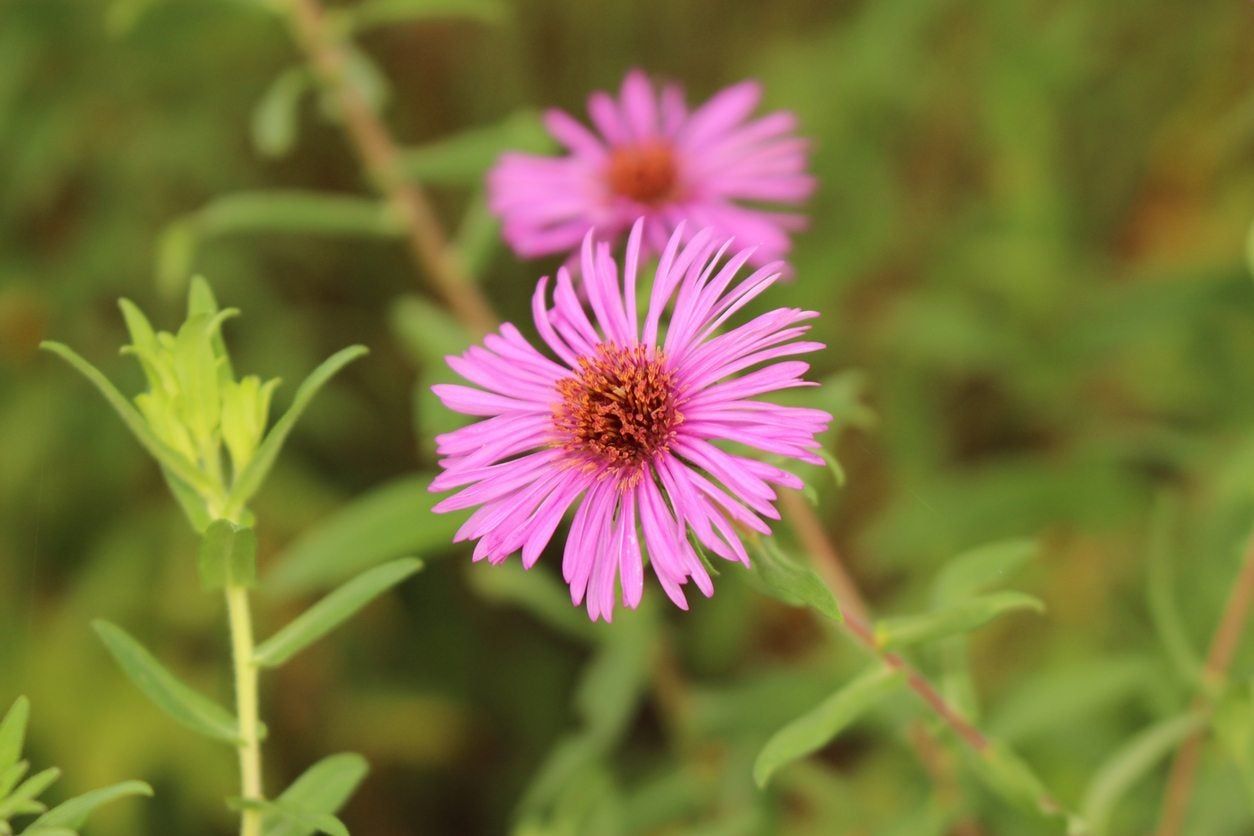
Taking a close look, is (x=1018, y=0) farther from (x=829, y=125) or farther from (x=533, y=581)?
(x=533, y=581)

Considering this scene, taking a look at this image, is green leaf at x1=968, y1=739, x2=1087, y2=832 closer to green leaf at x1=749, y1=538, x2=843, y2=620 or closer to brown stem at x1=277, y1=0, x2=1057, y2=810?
green leaf at x1=749, y1=538, x2=843, y2=620

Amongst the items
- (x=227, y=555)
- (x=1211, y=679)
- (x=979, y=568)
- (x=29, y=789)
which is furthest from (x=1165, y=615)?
(x=29, y=789)

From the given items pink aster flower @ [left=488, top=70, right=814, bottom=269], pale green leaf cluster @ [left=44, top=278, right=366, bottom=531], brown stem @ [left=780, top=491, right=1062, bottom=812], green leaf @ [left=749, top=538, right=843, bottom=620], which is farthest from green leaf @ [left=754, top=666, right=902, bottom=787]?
pink aster flower @ [left=488, top=70, right=814, bottom=269]

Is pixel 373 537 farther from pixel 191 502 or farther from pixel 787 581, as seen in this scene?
pixel 787 581

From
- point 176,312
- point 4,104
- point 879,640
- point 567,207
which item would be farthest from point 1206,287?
point 4,104

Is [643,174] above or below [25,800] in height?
above

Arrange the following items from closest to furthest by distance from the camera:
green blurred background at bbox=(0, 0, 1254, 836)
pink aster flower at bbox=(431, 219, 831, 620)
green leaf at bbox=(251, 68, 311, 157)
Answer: pink aster flower at bbox=(431, 219, 831, 620) → green leaf at bbox=(251, 68, 311, 157) → green blurred background at bbox=(0, 0, 1254, 836)
